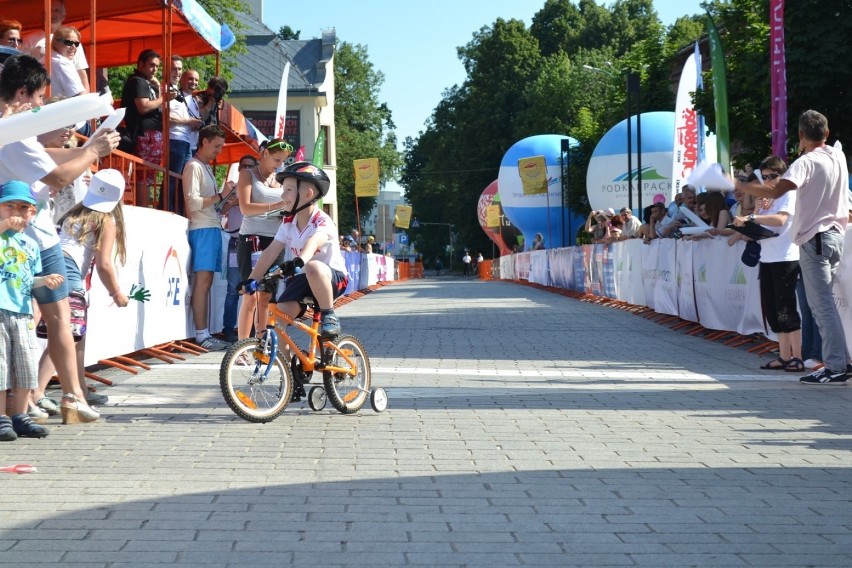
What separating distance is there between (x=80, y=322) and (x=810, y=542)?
16.3ft

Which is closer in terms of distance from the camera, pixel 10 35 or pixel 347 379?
pixel 347 379

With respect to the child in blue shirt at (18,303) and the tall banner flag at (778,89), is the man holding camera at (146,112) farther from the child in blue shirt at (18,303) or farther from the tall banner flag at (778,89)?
the tall banner flag at (778,89)

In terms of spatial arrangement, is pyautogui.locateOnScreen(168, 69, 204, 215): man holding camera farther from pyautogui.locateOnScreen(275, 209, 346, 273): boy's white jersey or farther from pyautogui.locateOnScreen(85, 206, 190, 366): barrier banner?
pyautogui.locateOnScreen(275, 209, 346, 273): boy's white jersey

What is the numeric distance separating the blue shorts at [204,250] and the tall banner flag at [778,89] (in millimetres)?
7489

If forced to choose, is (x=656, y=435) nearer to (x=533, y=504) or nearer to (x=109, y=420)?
(x=533, y=504)

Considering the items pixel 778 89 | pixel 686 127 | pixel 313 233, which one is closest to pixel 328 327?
pixel 313 233

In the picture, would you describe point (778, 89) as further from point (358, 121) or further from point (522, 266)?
point (358, 121)

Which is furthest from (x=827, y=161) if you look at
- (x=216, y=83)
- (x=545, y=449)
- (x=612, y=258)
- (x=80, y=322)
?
(x=612, y=258)

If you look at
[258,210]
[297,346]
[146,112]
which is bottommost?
[297,346]

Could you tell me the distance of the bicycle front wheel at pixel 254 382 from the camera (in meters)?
Result: 7.80

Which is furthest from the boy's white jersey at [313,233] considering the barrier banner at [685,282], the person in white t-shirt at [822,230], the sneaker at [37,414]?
the barrier banner at [685,282]

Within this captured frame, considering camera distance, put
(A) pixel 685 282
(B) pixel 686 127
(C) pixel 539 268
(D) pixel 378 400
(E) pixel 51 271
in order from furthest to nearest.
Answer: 1. (C) pixel 539 268
2. (B) pixel 686 127
3. (A) pixel 685 282
4. (D) pixel 378 400
5. (E) pixel 51 271

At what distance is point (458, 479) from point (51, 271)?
9.23ft

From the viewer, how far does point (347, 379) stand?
8648 mm
